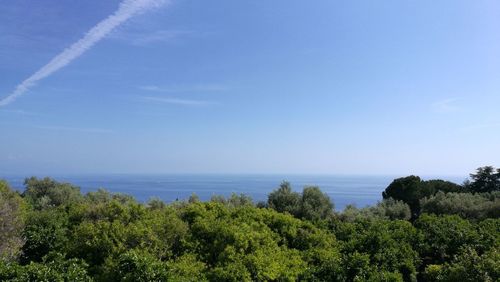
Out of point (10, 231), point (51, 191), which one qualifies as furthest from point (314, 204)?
point (51, 191)

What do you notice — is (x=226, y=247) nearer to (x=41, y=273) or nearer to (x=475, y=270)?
(x=41, y=273)

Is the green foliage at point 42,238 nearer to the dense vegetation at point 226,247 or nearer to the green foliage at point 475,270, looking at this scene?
the dense vegetation at point 226,247

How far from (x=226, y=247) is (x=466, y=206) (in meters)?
33.0

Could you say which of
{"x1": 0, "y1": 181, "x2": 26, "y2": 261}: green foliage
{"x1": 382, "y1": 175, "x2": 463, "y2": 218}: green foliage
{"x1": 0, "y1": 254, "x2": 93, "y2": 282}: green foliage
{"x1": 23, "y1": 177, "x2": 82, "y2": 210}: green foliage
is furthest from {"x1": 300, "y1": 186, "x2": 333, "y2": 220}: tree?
{"x1": 23, "y1": 177, "x2": 82, "y2": 210}: green foliage

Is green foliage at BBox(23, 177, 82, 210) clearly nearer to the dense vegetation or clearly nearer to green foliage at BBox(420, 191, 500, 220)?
the dense vegetation

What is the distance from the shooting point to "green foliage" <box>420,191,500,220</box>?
38.7m

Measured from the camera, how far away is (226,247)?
17.3 metres

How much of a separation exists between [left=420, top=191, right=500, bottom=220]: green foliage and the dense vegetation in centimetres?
A: 1603

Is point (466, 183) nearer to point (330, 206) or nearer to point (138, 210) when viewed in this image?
point (330, 206)

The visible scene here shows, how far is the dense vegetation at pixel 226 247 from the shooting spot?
14.4 metres

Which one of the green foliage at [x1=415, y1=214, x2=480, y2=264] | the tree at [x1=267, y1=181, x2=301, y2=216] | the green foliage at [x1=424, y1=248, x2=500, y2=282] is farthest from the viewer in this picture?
the tree at [x1=267, y1=181, x2=301, y2=216]

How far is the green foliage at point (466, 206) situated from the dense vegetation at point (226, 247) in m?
16.0

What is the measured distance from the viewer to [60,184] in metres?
51.9

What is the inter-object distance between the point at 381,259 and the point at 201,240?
842 cm
